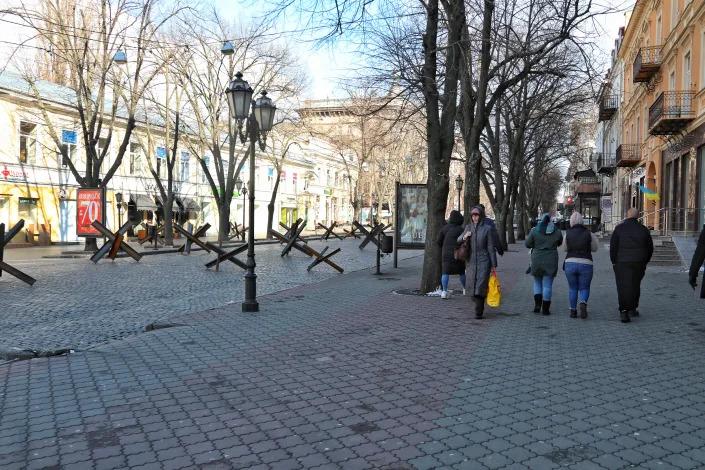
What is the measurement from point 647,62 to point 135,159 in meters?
29.8

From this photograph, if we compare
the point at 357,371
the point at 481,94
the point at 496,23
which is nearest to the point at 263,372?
the point at 357,371

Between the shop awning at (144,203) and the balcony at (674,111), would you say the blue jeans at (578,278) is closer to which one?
the balcony at (674,111)

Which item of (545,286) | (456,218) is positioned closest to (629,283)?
(545,286)

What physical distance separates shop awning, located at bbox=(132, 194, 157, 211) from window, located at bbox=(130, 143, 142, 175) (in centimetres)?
162

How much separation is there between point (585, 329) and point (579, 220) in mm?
1848

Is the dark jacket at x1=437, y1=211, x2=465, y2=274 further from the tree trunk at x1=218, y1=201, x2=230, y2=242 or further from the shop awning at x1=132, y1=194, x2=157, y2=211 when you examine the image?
the shop awning at x1=132, y1=194, x2=157, y2=211

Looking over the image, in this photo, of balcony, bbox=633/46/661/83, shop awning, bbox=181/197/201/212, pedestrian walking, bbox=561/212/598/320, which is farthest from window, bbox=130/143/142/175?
pedestrian walking, bbox=561/212/598/320

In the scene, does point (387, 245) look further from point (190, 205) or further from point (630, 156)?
point (190, 205)

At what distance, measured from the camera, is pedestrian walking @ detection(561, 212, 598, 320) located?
29.1 ft

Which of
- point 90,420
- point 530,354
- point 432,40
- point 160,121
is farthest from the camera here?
point 160,121

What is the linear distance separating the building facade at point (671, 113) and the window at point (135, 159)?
A: 29116mm

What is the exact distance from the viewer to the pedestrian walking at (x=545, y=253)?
923 cm

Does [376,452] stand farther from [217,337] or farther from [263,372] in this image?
[217,337]

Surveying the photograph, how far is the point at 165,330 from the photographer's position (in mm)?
7848
